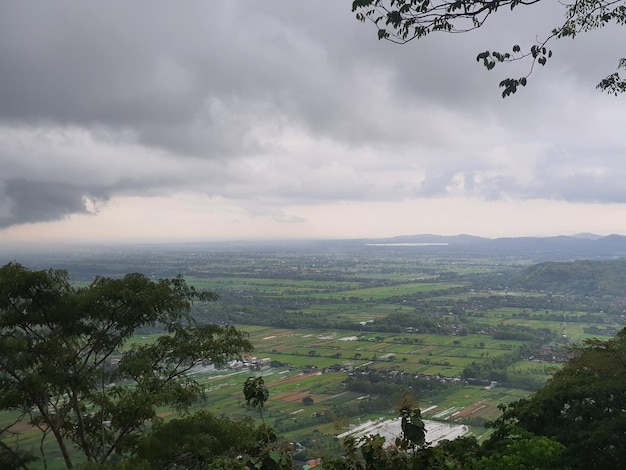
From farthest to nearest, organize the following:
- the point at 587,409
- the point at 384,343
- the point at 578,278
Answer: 1. the point at 578,278
2. the point at 384,343
3. the point at 587,409

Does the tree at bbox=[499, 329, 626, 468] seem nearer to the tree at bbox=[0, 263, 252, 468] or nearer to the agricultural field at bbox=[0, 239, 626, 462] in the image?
the agricultural field at bbox=[0, 239, 626, 462]

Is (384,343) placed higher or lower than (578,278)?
lower

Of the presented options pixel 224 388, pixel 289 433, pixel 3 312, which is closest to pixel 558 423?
pixel 3 312

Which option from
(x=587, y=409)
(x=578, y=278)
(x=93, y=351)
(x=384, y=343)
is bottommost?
(x=384, y=343)

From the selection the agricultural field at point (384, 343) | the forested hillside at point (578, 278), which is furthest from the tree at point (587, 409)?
the forested hillside at point (578, 278)

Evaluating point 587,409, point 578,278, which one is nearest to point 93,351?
point 587,409

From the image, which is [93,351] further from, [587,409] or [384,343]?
[384,343]

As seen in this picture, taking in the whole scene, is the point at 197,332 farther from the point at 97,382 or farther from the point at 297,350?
the point at 297,350

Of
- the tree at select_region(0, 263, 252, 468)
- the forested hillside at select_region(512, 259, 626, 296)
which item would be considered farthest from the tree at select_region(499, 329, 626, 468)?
the forested hillside at select_region(512, 259, 626, 296)
